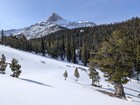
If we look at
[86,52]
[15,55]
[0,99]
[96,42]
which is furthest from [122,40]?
[96,42]

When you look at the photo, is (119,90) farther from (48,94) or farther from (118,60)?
(48,94)

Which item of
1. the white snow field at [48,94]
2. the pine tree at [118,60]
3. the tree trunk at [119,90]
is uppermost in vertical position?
the pine tree at [118,60]

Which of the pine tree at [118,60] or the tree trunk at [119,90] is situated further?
the tree trunk at [119,90]

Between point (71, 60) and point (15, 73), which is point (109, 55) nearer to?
point (15, 73)

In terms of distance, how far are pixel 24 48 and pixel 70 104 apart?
460 feet

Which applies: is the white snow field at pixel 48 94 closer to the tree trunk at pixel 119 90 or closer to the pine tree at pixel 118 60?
the tree trunk at pixel 119 90

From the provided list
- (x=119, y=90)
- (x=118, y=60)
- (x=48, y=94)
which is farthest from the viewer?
(x=119, y=90)

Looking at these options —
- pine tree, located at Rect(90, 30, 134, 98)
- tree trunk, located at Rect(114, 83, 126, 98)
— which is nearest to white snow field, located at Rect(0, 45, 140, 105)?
tree trunk, located at Rect(114, 83, 126, 98)

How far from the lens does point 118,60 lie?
33156 millimetres

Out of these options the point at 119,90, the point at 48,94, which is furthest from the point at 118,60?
the point at 48,94

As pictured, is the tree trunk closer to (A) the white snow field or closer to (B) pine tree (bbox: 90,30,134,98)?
(B) pine tree (bbox: 90,30,134,98)

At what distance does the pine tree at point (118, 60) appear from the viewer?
32875 mm

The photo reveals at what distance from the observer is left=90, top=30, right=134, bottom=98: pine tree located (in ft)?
108

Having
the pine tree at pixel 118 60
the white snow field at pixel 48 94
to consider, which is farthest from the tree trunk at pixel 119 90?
the white snow field at pixel 48 94
